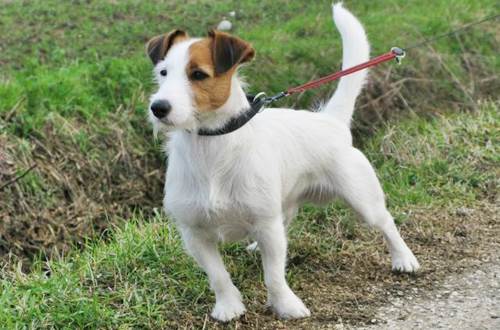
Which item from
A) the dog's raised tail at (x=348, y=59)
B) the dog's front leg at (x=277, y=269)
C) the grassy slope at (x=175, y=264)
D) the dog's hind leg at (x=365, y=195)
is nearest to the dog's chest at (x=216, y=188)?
the dog's front leg at (x=277, y=269)

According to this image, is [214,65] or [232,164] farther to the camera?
[232,164]

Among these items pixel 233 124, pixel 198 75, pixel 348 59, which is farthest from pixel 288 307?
pixel 348 59

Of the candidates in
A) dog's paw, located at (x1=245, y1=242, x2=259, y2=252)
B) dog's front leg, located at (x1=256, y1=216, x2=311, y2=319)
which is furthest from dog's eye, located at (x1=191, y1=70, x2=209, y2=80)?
dog's paw, located at (x1=245, y1=242, x2=259, y2=252)

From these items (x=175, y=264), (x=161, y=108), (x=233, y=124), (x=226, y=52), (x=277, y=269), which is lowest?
(x=175, y=264)

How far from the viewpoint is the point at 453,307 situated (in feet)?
14.7

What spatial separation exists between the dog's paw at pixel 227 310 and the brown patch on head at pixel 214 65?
1173 millimetres

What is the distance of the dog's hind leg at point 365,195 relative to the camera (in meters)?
4.72

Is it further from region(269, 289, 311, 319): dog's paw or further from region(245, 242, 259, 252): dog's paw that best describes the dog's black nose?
region(245, 242, 259, 252): dog's paw

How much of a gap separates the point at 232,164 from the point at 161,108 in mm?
613

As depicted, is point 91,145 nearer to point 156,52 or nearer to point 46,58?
point 46,58

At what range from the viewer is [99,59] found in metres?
8.48

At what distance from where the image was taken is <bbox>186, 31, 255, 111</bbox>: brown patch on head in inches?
148

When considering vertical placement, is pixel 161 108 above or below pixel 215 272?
above

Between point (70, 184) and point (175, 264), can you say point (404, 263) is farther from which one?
point (70, 184)
